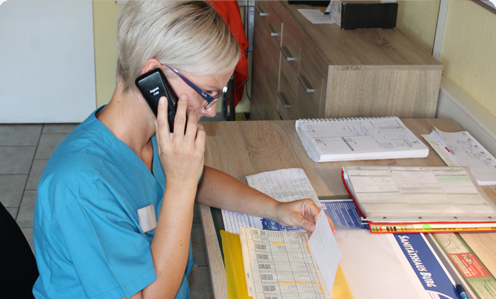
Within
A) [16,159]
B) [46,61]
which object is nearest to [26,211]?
[16,159]

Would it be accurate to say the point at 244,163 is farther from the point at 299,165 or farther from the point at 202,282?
the point at 202,282

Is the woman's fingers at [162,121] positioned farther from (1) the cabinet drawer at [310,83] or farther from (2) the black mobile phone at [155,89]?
(1) the cabinet drawer at [310,83]

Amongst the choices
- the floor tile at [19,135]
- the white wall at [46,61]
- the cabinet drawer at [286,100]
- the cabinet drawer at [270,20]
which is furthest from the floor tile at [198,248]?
the white wall at [46,61]

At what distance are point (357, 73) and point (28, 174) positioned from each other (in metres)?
1.98

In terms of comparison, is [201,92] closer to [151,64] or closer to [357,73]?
[151,64]

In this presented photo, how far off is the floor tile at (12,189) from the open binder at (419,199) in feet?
6.22

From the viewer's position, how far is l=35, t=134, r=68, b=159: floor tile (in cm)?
289

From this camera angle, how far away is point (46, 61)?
10.4ft

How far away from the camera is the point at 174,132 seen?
0.97 meters

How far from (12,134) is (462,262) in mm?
2958

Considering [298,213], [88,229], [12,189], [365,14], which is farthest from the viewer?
[12,189]

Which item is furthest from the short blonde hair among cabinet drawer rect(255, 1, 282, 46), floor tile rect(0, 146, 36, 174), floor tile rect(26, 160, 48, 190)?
floor tile rect(0, 146, 36, 174)

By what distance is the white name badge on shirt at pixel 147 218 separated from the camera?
1.00 m

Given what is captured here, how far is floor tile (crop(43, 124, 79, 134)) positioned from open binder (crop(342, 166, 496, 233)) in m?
2.48
